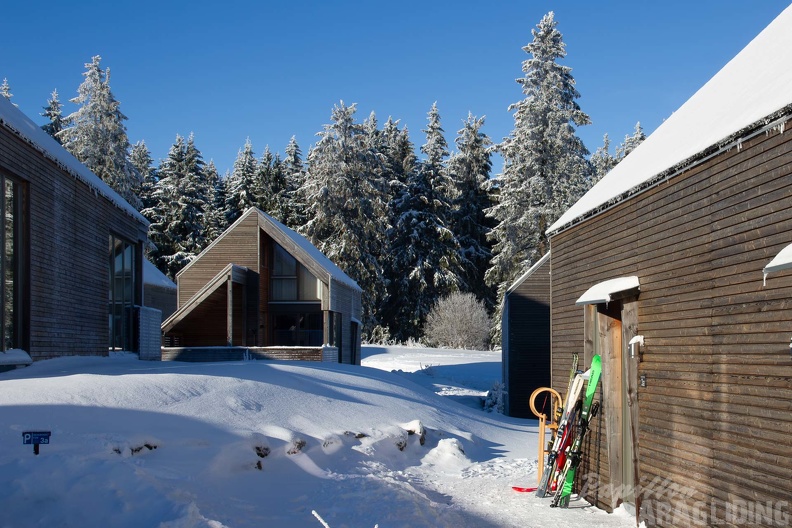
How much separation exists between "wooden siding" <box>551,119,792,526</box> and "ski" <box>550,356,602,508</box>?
1.63 feet

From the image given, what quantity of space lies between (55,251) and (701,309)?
1099 cm

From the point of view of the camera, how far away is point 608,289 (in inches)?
381

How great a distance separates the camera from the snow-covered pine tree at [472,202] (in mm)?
48781

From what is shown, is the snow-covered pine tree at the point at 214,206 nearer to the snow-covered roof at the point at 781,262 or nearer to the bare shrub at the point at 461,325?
the bare shrub at the point at 461,325

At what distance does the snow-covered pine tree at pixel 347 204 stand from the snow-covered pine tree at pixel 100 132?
1025cm

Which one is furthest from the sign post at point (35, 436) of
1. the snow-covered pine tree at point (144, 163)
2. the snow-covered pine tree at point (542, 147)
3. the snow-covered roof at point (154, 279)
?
the snow-covered pine tree at point (144, 163)

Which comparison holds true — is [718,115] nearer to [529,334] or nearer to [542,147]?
[529,334]

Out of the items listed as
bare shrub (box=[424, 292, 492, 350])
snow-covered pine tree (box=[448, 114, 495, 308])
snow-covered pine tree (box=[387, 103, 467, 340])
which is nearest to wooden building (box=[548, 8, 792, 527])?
bare shrub (box=[424, 292, 492, 350])

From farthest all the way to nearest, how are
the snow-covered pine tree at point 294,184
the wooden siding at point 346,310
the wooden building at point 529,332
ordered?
the snow-covered pine tree at point 294,184 → the wooden siding at point 346,310 → the wooden building at point 529,332

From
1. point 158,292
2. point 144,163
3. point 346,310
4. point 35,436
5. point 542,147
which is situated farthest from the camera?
point 144,163

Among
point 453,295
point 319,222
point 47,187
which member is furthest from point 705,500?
point 319,222

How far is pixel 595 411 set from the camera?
1054 cm

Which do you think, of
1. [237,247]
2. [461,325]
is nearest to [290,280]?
[237,247]

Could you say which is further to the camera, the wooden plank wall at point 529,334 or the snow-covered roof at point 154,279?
the snow-covered roof at point 154,279
